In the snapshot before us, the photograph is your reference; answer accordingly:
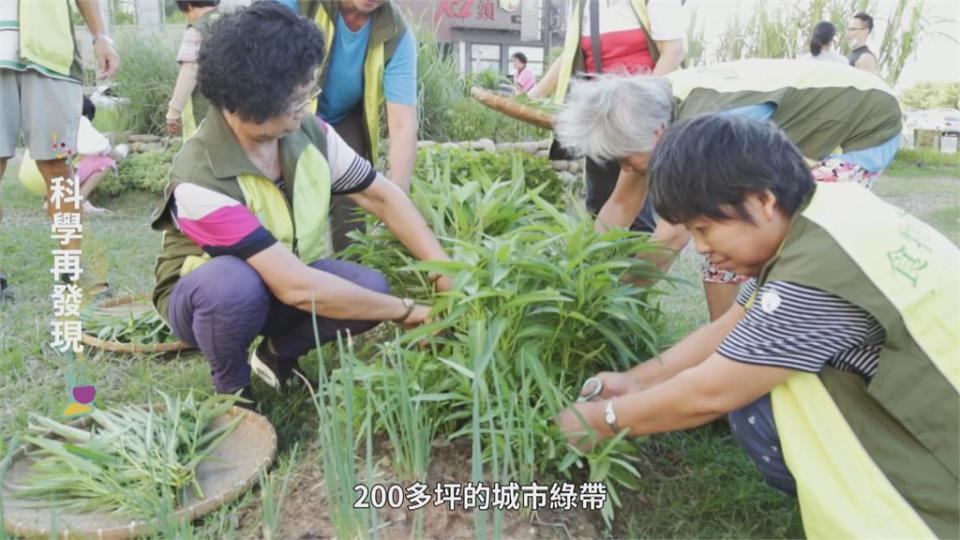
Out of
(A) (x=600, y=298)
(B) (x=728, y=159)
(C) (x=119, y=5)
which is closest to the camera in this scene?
(B) (x=728, y=159)

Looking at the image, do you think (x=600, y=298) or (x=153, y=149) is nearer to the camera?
(x=600, y=298)

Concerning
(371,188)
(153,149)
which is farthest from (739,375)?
(153,149)

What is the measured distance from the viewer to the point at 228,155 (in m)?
2.11

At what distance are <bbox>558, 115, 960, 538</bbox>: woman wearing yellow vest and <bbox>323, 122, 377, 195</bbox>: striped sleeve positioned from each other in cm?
107

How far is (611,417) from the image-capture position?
171 centimetres

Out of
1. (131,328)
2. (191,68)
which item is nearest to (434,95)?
(191,68)

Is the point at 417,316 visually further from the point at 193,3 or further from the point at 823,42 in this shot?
the point at 823,42

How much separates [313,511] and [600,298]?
82 cm

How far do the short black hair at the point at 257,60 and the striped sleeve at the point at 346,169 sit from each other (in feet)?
1.17

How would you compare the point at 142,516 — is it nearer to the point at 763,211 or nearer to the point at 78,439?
the point at 78,439

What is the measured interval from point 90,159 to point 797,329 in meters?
6.03

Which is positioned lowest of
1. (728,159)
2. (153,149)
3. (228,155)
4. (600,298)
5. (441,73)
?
(153,149)

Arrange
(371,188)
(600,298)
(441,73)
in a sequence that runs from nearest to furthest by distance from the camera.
Answer: (600,298)
(371,188)
(441,73)

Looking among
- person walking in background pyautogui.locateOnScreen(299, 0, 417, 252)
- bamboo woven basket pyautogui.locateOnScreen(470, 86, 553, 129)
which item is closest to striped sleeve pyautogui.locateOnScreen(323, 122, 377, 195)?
person walking in background pyautogui.locateOnScreen(299, 0, 417, 252)
